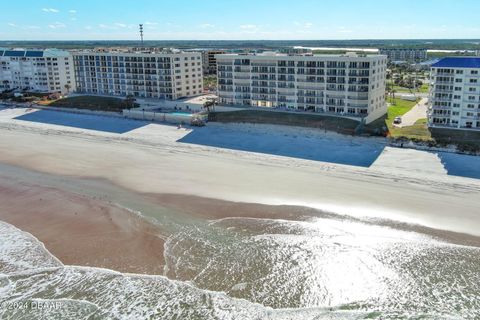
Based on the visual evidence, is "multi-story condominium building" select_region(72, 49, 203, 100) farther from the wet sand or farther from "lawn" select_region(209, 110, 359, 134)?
the wet sand

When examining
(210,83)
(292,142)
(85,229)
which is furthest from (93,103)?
(85,229)

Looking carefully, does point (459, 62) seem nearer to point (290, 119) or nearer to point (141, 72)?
point (290, 119)

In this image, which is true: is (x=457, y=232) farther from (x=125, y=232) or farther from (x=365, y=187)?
(x=125, y=232)

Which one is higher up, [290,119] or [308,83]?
[308,83]

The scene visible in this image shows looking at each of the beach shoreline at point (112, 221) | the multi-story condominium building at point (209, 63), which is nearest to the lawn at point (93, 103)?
the beach shoreline at point (112, 221)

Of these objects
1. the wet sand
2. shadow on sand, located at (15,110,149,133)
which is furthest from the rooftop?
shadow on sand, located at (15,110,149,133)

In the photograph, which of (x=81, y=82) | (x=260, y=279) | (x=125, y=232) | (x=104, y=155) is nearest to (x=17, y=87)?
(x=81, y=82)
